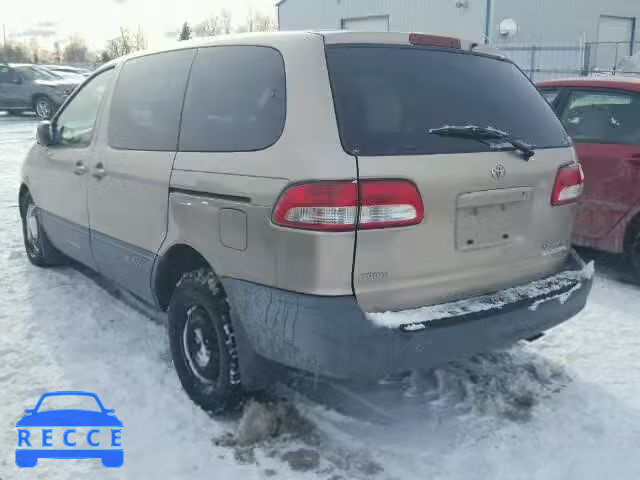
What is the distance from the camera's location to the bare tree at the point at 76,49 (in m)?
87.6

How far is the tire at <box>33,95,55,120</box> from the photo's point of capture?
61.8 ft

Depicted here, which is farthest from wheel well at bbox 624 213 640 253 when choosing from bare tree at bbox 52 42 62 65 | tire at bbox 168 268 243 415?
bare tree at bbox 52 42 62 65

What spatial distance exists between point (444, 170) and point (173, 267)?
61.7 inches

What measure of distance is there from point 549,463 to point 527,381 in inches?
28.4

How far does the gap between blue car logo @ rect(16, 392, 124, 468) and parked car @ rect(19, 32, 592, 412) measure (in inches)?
17.3

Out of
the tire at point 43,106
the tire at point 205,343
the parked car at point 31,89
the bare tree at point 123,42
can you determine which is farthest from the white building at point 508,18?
the bare tree at point 123,42

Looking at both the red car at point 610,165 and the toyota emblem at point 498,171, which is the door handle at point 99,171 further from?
the red car at point 610,165

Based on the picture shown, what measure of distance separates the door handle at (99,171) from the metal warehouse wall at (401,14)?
A: 47.9ft

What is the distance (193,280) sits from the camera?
A: 3.08 m

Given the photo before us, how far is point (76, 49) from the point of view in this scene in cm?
8856

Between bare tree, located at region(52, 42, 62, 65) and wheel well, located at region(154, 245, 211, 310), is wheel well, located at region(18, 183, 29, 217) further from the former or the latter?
bare tree, located at region(52, 42, 62, 65)

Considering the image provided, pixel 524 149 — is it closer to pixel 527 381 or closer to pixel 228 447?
pixel 527 381

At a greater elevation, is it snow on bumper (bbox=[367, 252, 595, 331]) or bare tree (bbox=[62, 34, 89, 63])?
bare tree (bbox=[62, 34, 89, 63])

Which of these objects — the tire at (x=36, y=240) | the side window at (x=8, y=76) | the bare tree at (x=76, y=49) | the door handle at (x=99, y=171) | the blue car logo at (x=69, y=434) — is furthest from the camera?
the bare tree at (x=76, y=49)
